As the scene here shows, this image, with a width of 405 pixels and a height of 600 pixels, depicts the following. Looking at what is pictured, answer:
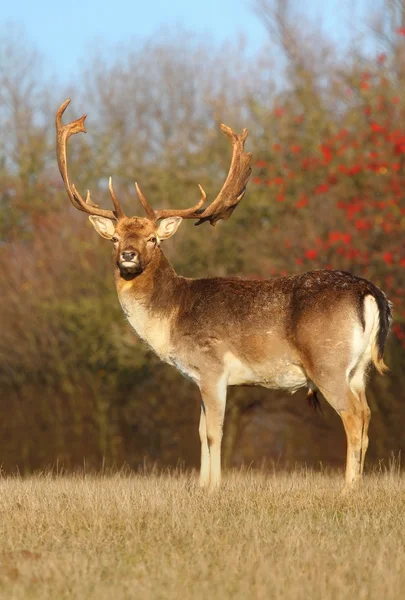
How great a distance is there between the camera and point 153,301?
1080 cm

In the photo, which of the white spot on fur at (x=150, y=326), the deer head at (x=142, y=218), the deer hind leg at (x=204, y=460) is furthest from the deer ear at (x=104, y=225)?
the deer hind leg at (x=204, y=460)

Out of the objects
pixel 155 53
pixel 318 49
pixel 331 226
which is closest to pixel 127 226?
pixel 331 226

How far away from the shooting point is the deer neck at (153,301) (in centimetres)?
1072

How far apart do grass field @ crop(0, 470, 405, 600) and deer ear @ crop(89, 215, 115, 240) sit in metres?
2.53

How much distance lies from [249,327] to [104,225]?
1.76m

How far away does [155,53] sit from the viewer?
107 feet

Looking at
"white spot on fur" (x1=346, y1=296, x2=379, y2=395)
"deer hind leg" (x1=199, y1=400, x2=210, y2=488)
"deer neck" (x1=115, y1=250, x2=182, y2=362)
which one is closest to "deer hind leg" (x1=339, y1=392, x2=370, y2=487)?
"white spot on fur" (x1=346, y1=296, x2=379, y2=395)

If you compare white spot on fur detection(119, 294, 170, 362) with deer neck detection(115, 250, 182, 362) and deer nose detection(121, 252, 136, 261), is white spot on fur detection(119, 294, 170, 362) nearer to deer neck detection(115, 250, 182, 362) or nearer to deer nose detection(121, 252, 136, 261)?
deer neck detection(115, 250, 182, 362)

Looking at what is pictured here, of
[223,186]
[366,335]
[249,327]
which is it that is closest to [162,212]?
Result: [223,186]

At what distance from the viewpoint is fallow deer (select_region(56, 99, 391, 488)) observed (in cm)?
997

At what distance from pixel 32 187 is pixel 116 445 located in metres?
8.53

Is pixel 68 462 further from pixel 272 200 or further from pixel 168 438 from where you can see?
pixel 272 200

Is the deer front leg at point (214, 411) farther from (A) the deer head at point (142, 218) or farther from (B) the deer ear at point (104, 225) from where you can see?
(B) the deer ear at point (104, 225)

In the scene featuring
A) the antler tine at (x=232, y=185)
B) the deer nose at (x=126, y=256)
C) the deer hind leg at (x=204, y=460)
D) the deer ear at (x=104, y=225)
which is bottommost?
the deer hind leg at (x=204, y=460)
